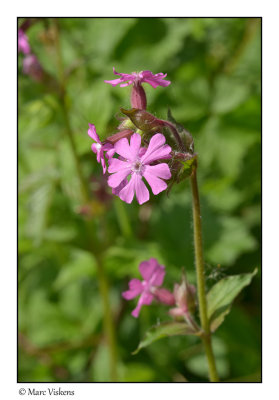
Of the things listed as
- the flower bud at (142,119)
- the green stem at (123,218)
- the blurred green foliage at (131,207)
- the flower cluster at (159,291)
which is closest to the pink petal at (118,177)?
the flower bud at (142,119)

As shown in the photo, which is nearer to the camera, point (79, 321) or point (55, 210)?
point (55, 210)

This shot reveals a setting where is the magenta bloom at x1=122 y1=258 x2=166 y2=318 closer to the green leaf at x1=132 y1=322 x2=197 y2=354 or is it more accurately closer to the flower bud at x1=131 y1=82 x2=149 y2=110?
the green leaf at x1=132 y1=322 x2=197 y2=354

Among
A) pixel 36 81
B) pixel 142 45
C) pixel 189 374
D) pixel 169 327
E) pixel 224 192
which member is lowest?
pixel 189 374

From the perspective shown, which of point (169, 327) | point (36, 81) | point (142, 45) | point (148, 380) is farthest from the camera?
point (142, 45)

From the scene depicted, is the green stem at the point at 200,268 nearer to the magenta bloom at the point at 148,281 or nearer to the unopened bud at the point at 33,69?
the magenta bloom at the point at 148,281

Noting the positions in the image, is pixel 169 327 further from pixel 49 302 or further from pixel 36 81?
pixel 49 302

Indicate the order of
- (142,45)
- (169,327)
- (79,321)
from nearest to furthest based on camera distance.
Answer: (169,327) → (79,321) → (142,45)

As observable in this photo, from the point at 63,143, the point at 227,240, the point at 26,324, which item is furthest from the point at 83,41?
the point at 26,324
